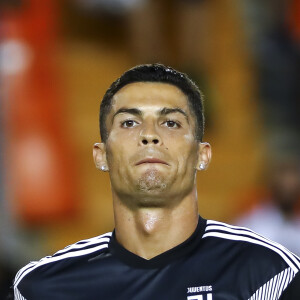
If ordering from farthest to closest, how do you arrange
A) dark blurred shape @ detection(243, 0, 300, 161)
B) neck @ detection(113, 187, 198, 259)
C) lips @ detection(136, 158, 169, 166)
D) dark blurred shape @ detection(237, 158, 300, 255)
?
1. dark blurred shape @ detection(243, 0, 300, 161)
2. dark blurred shape @ detection(237, 158, 300, 255)
3. neck @ detection(113, 187, 198, 259)
4. lips @ detection(136, 158, 169, 166)

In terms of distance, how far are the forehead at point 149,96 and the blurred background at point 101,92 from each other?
294cm

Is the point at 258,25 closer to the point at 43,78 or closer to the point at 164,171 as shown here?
the point at 43,78

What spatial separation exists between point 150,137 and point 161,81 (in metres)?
0.33

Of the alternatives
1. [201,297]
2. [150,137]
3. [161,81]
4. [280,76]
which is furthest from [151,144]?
A: [280,76]

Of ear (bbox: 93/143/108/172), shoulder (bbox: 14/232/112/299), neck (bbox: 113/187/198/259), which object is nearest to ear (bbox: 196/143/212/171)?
neck (bbox: 113/187/198/259)

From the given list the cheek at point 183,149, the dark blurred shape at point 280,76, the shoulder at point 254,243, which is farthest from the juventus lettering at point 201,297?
the dark blurred shape at point 280,76

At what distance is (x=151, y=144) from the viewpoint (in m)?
3.21

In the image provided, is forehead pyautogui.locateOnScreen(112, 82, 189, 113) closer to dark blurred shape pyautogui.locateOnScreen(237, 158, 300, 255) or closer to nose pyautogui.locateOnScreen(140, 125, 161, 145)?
nose pyautogui.locateOnScreen(140, 125, 161, 145)

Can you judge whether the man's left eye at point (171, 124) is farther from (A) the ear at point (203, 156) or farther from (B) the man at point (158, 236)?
(A) the ear at point (203, 156)

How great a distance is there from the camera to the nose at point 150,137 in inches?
127

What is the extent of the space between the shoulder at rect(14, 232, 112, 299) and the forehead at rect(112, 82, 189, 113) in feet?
1.87

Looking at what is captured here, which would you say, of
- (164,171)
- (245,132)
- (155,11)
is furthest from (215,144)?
→ (164,171)

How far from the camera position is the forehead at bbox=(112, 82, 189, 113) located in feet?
11.0

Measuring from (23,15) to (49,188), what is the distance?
1697mm
